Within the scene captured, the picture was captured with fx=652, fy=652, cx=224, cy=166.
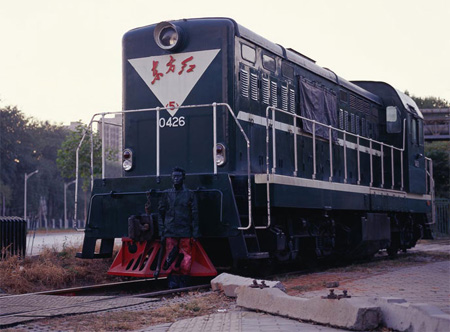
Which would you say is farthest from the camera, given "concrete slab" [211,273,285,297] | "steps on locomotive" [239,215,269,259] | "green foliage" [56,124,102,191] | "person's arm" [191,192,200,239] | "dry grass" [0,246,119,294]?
"green foliage" [56,124,102,191]

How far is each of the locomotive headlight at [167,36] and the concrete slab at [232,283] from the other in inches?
154

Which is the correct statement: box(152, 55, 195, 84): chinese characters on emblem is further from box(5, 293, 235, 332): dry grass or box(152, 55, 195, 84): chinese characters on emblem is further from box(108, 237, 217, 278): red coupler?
box(5, 293, 235, 332): dry grass

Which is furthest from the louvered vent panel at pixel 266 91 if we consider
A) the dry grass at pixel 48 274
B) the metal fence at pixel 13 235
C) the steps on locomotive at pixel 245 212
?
the metal fence at pixel 13 235

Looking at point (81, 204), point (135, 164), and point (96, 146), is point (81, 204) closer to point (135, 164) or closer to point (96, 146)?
point (96, 146)

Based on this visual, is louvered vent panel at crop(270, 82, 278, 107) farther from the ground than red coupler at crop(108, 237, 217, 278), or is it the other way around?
louvered vent panel at crop(270, 82, 278, 107)

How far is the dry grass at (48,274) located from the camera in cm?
982

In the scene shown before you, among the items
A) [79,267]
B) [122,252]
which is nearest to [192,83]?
Result: [122,252]

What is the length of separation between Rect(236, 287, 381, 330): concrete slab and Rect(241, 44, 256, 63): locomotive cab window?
481cm

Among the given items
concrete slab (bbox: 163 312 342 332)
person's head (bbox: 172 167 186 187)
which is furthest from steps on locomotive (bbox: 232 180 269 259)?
concrete slab (bbox: 163 312 342 332)

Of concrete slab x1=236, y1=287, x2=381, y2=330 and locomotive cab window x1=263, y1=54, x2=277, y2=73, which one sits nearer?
concrete slab x1=236, y1=287, x2=381, y2=330

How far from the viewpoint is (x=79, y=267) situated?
11.6 metres

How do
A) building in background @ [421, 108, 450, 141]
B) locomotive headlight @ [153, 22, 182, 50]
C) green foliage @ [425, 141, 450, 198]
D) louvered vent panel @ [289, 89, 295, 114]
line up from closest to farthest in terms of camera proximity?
locomotive headlight @ [153, 22, 182, 50]
louvered vent panel @ [289, 89, 295, 114]
green foliage @ [425, 141, 450, 198]
building in background @ [421, 108, 450, 141]

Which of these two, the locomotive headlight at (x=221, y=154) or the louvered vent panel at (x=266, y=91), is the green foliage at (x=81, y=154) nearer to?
the louvered vent panel at (x=266, y=91)

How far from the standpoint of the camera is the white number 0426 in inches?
407
